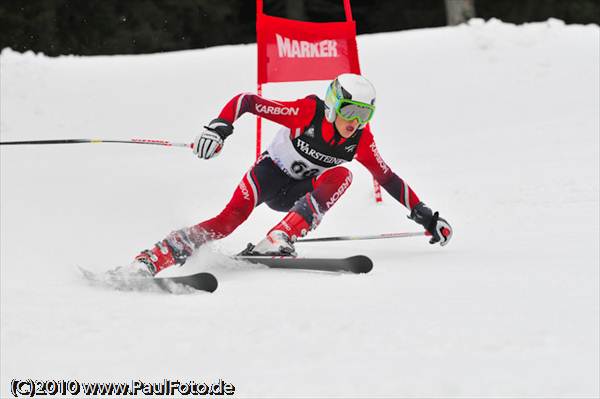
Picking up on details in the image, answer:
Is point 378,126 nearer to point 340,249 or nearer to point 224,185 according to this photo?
point 224,185

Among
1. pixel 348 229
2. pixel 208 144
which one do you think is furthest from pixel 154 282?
pixel 348 229

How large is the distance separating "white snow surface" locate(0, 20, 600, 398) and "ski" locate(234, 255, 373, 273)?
0.09 m

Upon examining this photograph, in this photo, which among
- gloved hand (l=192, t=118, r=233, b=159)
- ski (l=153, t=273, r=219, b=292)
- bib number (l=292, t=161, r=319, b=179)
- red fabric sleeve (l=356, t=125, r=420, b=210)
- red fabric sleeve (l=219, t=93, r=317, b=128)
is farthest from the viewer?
red fabric sleeve (l=356, t=125, r=420, b=210)

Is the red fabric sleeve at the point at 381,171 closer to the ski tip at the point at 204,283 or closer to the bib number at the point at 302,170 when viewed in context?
the bib number at the point at 302,170

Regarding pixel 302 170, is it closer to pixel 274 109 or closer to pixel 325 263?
pixel 274 109

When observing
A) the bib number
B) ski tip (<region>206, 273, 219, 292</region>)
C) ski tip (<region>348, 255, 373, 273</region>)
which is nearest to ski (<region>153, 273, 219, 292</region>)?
ski tip (<region>206, 273, 219, 292</region>)

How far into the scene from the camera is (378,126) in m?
10.7

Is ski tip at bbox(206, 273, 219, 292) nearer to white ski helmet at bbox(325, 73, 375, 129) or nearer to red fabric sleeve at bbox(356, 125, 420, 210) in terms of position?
white ski helmet at bbox(325, 73, 375, 129)

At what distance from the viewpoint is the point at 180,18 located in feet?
67.4

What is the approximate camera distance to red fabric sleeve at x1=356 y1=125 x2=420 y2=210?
222 inches

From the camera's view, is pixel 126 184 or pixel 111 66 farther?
pixel 111 66

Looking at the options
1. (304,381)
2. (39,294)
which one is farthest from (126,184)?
(304,381)

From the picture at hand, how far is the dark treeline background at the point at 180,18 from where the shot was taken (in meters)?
18.1

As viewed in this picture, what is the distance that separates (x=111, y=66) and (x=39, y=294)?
918 cm
